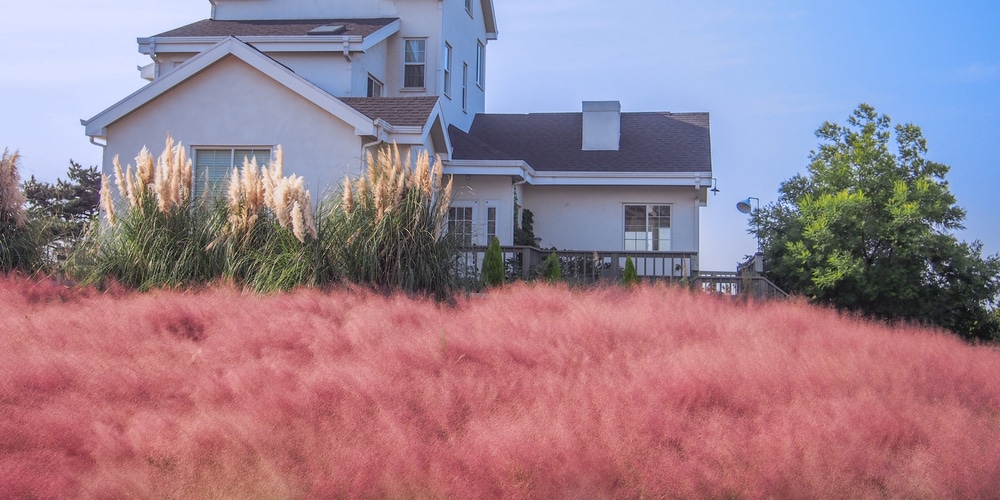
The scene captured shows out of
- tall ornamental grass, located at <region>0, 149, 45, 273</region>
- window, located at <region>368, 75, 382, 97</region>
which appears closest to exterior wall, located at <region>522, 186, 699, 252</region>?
window, located at <region>368, 75, 382, 97</region>

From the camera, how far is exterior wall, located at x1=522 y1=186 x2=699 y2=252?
21891 mm

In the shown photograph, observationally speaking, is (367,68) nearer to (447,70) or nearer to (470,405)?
(447,70)

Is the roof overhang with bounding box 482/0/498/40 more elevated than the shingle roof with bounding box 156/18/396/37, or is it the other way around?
the roof overhang with bounding box 482/0/498/40

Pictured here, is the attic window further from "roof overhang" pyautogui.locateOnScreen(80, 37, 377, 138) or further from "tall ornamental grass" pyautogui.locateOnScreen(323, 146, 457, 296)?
"tall ornamental grass" pyautogui.locateOnScreen(323, 146, 457, 296)

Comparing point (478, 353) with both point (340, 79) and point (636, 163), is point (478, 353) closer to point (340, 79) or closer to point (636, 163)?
point (340, 79)

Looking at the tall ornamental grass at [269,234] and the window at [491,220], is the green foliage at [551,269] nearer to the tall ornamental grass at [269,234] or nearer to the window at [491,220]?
the window at [491,220]

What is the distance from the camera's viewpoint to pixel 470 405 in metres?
7.14

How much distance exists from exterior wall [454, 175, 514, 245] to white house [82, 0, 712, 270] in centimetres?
3

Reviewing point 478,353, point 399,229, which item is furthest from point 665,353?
point 399,229

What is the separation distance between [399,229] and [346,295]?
1.44m

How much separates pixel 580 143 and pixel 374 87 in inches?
210

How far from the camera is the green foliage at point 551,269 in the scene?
1569 centimetres

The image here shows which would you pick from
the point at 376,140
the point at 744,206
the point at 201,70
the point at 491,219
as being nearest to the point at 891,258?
the point at 744,206

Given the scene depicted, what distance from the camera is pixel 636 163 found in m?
22.2
